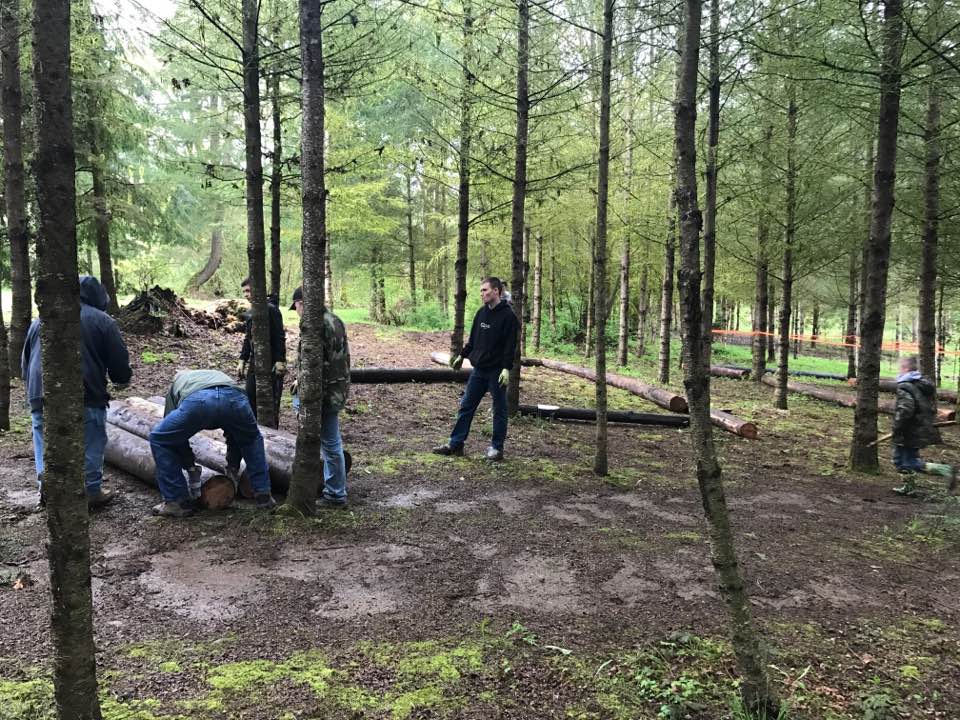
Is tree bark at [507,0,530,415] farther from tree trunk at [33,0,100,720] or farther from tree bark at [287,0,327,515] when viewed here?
tree trunk at [33,0,100,720]

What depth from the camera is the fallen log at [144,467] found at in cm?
535

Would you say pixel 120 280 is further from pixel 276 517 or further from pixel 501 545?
pixel 501 545

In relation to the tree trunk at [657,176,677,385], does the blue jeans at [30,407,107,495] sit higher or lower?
lower

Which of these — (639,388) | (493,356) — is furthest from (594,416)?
(493,356)

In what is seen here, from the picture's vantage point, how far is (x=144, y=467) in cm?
585

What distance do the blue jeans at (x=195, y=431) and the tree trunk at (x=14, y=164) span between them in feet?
13.8

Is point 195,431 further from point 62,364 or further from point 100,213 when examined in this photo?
point 100,213

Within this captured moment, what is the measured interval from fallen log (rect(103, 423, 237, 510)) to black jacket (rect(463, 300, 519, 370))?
322 centimetres

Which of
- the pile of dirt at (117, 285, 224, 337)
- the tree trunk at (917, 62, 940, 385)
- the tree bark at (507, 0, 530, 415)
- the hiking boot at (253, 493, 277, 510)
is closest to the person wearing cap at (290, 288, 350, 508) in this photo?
the hiking boot at (253, 493, 277, 510)

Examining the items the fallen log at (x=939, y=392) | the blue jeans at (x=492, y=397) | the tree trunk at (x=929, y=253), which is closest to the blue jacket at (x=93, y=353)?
the blue jeans at (x=492, y=397)

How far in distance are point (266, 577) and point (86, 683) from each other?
2011 mm

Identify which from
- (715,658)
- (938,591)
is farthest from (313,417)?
(938,591)

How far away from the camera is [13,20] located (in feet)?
22.3

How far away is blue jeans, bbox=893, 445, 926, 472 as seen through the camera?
7203 millimetres
